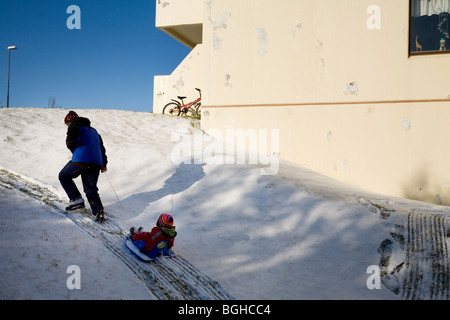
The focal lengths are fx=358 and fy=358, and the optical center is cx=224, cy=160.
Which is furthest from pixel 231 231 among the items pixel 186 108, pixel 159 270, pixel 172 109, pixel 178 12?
pixel 178 12

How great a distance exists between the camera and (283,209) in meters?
6.44

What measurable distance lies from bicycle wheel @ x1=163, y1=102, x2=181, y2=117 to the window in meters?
8.08

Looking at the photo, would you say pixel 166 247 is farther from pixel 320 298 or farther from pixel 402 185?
pixel 402 185

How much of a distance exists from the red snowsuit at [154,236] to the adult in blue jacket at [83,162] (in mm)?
1131

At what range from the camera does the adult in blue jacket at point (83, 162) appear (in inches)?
214

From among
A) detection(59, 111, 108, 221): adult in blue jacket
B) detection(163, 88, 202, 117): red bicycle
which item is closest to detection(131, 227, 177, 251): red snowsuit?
detection(59, 111, 108, 221): adult in blue jacket

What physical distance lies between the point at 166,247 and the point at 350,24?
7.26m

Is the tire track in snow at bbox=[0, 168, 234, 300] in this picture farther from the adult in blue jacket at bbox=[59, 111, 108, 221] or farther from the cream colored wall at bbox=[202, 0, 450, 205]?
the cream colored wall at bbox=[202, 0, 450, 205]

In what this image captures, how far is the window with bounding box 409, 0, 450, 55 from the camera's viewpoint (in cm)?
862

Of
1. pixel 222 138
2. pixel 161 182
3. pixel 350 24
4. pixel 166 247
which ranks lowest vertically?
pixel 166 247

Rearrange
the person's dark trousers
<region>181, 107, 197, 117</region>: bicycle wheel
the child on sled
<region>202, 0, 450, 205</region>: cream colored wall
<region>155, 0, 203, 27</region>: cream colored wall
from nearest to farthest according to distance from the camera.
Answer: the child on sled, the person's dark trousers, <region>202, 0, 450, 205</region>: cream colored wall, <region>155, 0, 203, 27</region>: cream colored wall, <region>181, 107, 197, 117</region>: bicycle wheel

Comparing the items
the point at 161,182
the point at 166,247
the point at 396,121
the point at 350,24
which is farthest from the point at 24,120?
the point at 396,121

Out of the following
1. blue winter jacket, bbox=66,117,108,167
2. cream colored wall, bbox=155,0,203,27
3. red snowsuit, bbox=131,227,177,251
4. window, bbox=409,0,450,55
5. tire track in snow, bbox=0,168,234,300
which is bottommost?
tire track in snow, bbox=0,168,234,300

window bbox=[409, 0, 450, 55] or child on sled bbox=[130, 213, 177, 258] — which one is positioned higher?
window bbox=[409, 0, 450, 55]
